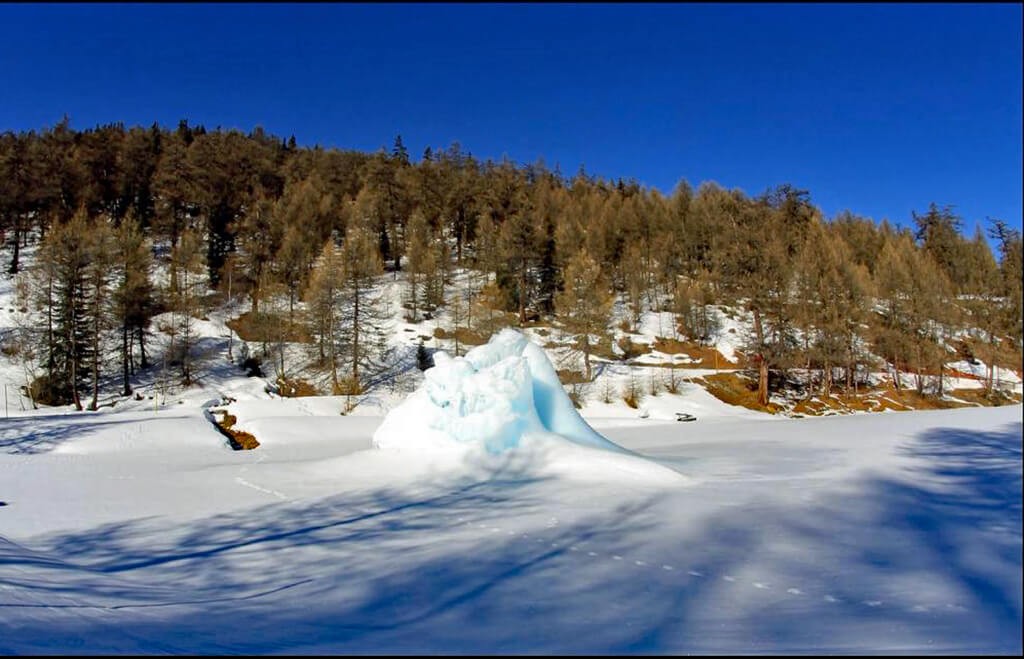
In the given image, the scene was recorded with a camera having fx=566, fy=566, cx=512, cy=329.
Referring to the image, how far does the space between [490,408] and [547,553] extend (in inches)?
276

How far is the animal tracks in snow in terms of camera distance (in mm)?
3789

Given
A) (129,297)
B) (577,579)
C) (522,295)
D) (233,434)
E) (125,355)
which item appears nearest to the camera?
(577,579)

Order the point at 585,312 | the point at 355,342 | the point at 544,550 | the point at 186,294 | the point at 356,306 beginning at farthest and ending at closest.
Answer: the point at 186,294 → the point at 585,312 → the point at 356,306 → the point at 355,342 → the point at 544,550

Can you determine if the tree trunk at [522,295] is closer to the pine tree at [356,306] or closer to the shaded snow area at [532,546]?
the pine tree at [356,306]

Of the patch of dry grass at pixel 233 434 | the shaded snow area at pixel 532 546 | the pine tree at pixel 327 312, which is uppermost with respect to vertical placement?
the pine tree at pixel 327 312

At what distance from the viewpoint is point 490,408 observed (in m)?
13.1

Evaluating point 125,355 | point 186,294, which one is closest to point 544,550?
point 125,355

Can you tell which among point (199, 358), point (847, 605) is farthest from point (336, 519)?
point (199, 358)

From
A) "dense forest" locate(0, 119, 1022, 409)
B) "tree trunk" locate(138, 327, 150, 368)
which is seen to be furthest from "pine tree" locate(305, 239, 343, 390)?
"tree trunk" locate(138, 327, 150, 368)

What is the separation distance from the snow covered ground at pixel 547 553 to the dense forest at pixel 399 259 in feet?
38.4

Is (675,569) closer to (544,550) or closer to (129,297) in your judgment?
(544,550)

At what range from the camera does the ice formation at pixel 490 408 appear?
12.8 metres

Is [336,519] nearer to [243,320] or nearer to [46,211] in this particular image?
[243,320]

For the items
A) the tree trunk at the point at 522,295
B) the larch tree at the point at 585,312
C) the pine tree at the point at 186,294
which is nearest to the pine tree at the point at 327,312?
the pine tree at the point at 186,294
